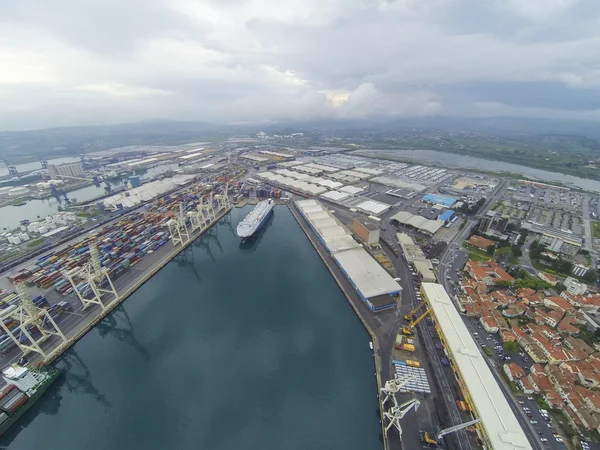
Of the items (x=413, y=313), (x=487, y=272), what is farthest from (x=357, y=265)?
(x=487, y=272)

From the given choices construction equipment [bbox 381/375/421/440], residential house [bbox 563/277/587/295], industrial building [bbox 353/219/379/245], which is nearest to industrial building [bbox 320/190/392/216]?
industrial building [bbox 353/219/379/245]

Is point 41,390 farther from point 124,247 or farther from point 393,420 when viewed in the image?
point 393,420

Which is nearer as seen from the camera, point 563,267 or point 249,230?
point 563,267

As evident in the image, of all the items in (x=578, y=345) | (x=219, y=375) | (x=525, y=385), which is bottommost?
(x=219, y=375)

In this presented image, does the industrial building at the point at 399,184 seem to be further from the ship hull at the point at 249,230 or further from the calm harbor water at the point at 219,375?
the calm harbor water at the point at 219,375

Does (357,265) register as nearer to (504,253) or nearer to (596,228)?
(504,253)

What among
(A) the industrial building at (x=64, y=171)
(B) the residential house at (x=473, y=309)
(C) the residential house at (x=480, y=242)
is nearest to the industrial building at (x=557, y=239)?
(C) the residential house at (x=480, y=242)

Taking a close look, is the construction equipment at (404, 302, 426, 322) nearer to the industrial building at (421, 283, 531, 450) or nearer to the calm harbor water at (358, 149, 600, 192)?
the industrial building at (421, 283, 531, 450)
